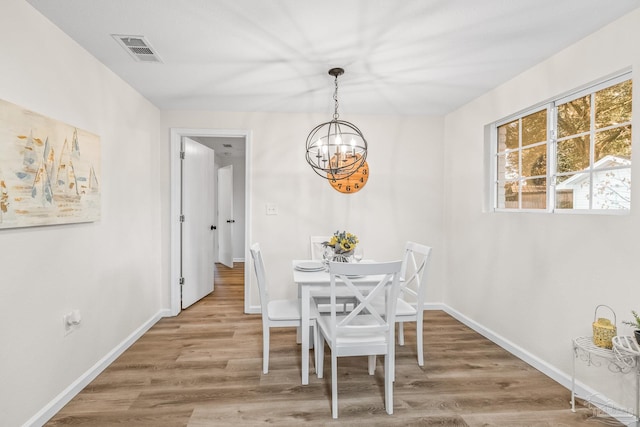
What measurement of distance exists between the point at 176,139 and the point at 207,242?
1404 mm

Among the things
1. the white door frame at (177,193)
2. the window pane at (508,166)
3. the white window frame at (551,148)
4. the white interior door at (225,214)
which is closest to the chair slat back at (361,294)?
the white window frame at (551,148)

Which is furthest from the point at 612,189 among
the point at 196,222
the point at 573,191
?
the point at 196,222

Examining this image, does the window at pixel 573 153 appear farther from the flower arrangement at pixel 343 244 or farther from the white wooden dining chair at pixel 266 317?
the white wooden dining chair at pixel 266 317

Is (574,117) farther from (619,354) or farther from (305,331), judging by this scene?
(305,331)

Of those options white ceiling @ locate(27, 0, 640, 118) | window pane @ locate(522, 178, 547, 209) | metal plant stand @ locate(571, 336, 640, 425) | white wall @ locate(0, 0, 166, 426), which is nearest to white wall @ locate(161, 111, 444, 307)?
white ceiling @ locate(27, 0, 640, 118)

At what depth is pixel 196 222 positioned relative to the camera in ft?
13.4

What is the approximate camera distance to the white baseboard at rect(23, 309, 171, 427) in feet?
6.09

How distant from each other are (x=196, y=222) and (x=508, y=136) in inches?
137

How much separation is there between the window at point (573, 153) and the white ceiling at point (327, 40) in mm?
400

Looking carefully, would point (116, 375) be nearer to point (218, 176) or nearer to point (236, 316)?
point (236, 316)

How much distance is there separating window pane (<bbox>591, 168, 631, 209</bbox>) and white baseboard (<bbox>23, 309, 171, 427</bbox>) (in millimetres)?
3538

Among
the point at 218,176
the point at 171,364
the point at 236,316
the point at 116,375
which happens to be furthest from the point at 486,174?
the point at 218,176

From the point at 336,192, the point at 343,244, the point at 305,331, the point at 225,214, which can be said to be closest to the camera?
the point at 305,331

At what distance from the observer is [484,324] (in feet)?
10.4
